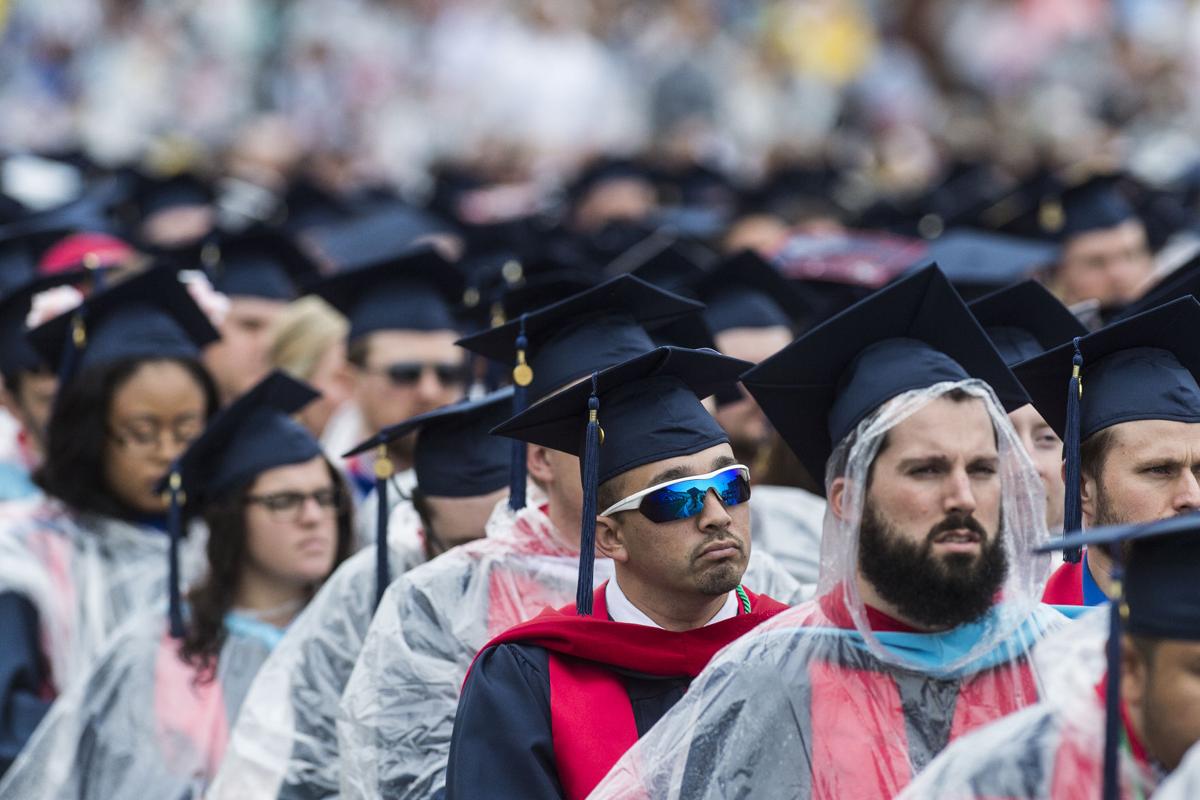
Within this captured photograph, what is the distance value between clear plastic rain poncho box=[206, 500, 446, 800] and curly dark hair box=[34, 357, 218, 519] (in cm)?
135

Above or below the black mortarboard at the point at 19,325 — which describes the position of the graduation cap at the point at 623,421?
below

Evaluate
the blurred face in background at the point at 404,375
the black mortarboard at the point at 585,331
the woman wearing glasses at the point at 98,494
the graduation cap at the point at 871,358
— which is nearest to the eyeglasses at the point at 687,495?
the graduation cap at the point at 871,358

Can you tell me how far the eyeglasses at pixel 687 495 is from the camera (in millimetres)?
3891

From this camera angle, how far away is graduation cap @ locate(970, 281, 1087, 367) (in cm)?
493

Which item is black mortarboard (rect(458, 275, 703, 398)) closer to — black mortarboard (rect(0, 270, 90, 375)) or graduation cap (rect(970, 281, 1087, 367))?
graduation cap (rect(970, 281, 1087, 367))

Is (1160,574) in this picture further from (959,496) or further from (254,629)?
(254,629)

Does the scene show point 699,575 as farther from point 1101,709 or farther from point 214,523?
point 214,523

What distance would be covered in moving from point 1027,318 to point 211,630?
2524 mm

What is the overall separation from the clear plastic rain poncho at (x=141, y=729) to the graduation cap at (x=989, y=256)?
11.2 ft

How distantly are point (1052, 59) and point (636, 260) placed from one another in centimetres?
1094

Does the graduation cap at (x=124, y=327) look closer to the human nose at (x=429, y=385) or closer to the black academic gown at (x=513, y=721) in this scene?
the human nose at (x=429, y=385)

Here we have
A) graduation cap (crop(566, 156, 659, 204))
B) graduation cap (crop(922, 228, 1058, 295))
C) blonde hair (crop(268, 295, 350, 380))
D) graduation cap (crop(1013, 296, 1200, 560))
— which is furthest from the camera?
graduation cap (crop(566, 156, 659, 204))

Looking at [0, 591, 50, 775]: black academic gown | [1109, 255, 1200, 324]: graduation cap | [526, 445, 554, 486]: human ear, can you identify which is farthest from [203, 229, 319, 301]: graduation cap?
[1109, 255, 1200, 324]: graduation cap

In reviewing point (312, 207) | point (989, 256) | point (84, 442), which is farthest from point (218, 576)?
point (312, 207)
